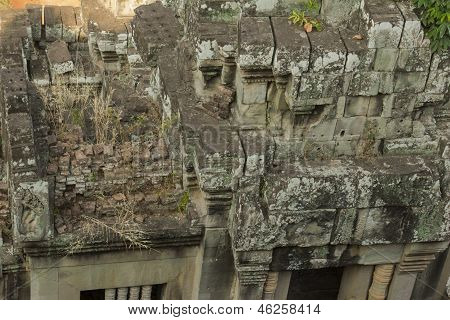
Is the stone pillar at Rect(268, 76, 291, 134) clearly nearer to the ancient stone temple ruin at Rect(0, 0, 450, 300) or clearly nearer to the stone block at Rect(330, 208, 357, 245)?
the ancient stone temple ruin at Rect(0, 0, 450, 300)

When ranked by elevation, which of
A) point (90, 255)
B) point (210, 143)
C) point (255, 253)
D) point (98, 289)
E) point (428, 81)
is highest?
point (428, 81)

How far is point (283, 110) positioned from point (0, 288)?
4.01m

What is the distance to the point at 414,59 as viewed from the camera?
752 cm

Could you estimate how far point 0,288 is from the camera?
8789 mm

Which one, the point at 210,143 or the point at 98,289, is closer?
the point at 210,143

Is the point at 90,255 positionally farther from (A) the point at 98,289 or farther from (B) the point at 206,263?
(B) the point at 206,263

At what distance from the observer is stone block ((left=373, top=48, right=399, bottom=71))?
24.4 ft

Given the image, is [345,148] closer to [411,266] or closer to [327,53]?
[327,53]

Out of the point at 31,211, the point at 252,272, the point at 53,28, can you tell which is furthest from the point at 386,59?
the point at 53,28

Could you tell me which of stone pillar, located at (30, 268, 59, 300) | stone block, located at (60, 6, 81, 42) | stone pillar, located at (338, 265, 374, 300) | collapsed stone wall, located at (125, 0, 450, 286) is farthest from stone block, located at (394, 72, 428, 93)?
stone block, located at (60, 6, 81, 42)

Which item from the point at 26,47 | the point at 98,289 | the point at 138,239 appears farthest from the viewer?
the point at 26,47

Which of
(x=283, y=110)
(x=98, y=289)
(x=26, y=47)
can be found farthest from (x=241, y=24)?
(x=26, y=47)

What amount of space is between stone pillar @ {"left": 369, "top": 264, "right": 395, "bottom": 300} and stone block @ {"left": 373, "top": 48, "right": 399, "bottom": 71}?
2.48m

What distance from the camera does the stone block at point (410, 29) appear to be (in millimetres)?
7344
